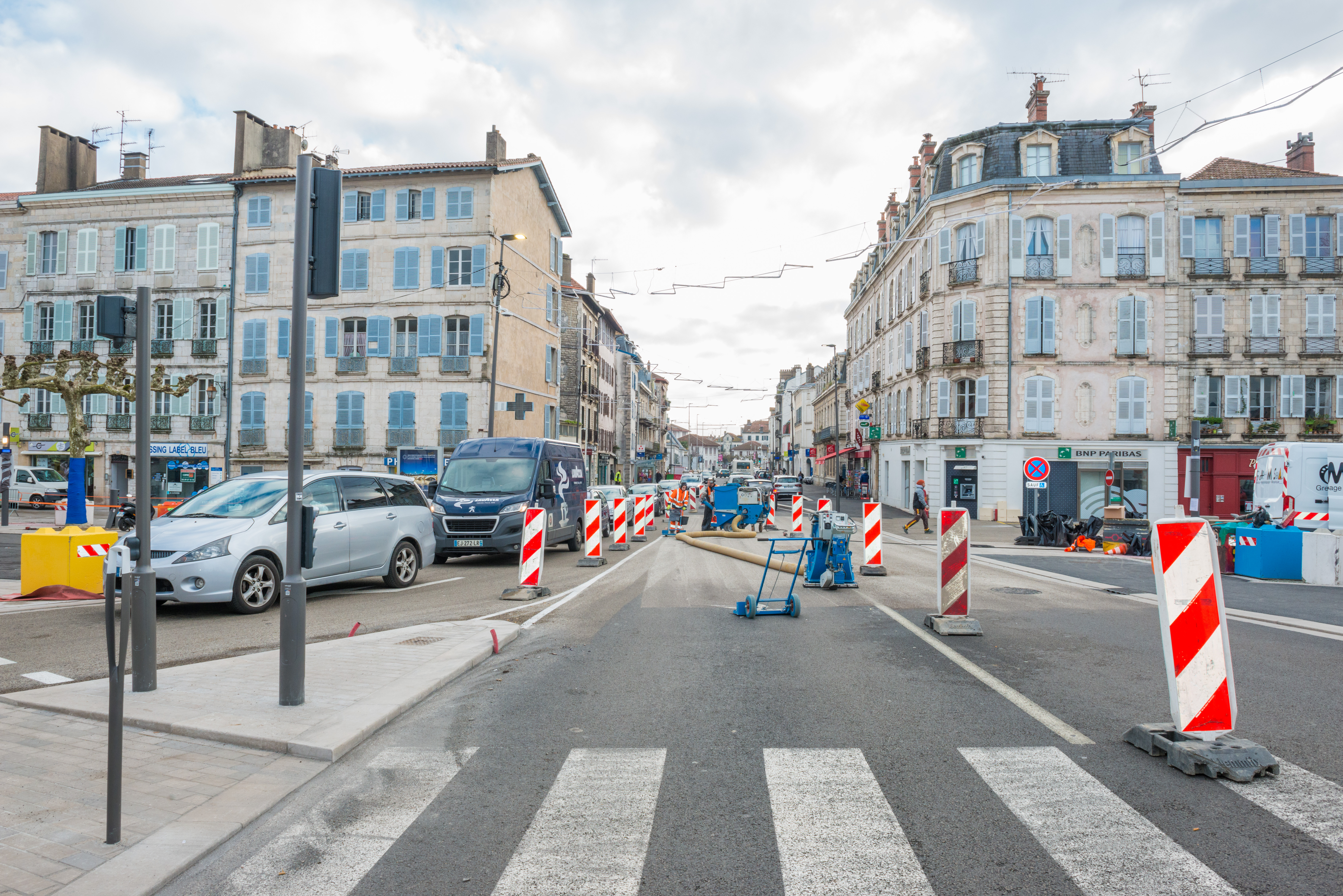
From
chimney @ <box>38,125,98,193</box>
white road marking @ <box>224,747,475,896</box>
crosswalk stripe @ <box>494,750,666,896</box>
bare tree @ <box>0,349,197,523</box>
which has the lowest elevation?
white road marking @ <box>224,747,475,896</box>

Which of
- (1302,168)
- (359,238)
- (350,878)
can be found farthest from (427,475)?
(1302,168)

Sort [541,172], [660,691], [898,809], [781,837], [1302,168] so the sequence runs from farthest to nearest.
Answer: [541,172] < [1302,168] < [660,691] < [898,809] < [781,837]

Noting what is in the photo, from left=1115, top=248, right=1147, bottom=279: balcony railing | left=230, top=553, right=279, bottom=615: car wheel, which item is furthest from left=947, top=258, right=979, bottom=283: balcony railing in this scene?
left=230, top=553, right=279, bottom=615: car wheel

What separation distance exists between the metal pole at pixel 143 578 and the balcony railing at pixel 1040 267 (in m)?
34.8

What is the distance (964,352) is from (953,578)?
28.7 m

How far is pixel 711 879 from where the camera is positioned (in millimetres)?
3229

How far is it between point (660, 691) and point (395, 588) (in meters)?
7.09

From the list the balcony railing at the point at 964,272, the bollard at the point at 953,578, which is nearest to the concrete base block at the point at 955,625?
the bollard at the point at 953,578

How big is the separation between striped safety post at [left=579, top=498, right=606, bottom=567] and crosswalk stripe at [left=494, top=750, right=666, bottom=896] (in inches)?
412

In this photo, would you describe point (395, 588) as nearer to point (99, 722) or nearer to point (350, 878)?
point (99, 722)

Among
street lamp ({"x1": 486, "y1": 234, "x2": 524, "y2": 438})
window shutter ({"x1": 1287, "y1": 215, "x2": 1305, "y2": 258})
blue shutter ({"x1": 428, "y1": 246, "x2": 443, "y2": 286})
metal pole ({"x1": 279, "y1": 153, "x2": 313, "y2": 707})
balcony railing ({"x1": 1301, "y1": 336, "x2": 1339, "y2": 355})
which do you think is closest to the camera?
metal pole ({"x1": 279, "y1": 153, "x2": 313, "y2": 707})

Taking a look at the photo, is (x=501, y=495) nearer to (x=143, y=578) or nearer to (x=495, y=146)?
(x=143, y=578)

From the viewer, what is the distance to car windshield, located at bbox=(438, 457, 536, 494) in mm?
16188

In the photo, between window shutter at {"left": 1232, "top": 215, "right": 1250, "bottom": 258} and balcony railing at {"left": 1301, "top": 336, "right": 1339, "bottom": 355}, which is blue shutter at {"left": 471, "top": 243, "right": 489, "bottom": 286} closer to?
window shutter at {"left": 1232, "top": 215, "right": 1250, "bottom": 258}
